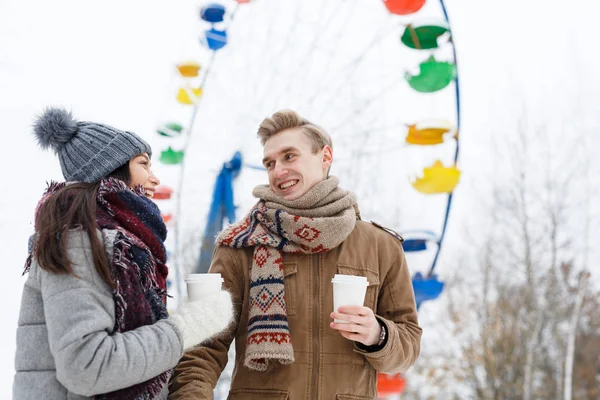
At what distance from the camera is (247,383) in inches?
77.4

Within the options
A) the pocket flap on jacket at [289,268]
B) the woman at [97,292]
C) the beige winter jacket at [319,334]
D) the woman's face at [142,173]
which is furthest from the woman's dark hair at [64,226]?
the pocket flap on jacket at [289,268]

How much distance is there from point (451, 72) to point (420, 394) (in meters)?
15.0

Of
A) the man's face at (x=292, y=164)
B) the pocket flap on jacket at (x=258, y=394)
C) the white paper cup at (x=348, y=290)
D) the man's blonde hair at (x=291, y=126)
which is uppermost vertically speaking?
the man's blonde hair at (x=291, y=126)

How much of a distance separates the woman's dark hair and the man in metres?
0.55

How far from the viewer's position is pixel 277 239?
202cm

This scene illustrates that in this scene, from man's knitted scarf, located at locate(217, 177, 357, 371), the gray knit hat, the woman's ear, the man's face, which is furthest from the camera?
the woman's ear

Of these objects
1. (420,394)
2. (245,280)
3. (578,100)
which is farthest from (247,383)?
(420,394)

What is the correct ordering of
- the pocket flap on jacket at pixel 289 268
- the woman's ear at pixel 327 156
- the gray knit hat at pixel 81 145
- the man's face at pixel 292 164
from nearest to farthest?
the gray knit hat at pixel 81 145, the pocket flap on jacket at pixel 289 268, the man's face at pixel 292 164, the woman's ear at pixel 327 156

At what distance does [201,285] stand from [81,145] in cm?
50

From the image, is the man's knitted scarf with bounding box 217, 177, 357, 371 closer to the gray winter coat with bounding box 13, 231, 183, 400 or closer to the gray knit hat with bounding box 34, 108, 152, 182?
the gray winter coat with bounding box 13, 231, 183, 400

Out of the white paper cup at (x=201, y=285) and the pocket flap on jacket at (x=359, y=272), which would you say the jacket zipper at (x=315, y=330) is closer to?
the pocket flap on jacket at (x=359, y=272)

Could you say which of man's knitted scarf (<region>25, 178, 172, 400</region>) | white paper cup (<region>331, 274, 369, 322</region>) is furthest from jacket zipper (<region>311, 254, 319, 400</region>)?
man's knitted scarf (<region>25, 178, 172, 400</region>)

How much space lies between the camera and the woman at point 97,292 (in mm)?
1387

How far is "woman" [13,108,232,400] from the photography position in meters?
1.39
